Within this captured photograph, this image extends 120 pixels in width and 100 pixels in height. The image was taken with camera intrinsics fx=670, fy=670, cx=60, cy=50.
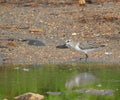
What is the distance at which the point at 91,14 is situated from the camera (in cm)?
1847

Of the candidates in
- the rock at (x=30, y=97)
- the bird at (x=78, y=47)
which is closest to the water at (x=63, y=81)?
the rock at (x=30, y=97)

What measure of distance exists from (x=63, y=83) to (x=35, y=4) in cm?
900

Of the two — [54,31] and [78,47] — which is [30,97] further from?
[54,31]

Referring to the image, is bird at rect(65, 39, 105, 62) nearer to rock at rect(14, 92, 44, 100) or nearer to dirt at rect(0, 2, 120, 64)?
dirt at rect(0, 2, 120, 64)

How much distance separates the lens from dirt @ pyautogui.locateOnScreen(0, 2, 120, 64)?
14773mm

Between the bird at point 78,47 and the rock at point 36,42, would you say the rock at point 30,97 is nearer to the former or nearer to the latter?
the bird at point 78,47

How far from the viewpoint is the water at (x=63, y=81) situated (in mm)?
10477

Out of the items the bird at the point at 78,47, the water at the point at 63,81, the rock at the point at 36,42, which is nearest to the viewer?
the water at the point at 63,81

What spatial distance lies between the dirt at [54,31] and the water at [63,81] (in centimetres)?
89

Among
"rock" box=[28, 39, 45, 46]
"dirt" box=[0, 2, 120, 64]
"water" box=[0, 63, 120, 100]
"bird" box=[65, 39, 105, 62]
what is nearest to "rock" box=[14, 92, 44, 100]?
"water" box=[0, 63, 120, 100]

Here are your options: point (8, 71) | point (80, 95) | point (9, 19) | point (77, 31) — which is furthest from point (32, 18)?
point (80, 95)

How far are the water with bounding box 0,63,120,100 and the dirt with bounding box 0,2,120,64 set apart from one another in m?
0.89

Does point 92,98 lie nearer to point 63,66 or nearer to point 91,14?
point 63,66

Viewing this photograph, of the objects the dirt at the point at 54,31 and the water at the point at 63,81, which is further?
the dirt at the point at 54,31
